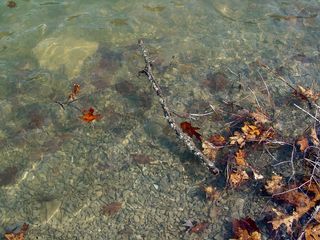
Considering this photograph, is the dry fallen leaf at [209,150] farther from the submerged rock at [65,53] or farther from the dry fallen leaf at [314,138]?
the submerged rock at [65,53]

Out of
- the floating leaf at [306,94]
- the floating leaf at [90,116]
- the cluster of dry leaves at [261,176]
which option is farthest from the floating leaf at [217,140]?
the floating leaf at [90,116]

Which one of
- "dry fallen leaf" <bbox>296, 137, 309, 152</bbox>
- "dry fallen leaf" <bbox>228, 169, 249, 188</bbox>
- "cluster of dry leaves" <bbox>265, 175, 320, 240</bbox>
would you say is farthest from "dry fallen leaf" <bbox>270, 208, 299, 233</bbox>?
"dry fallen leaf" <bbox>296, 137, 309, 152</bbox>

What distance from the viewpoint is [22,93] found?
6.80 m

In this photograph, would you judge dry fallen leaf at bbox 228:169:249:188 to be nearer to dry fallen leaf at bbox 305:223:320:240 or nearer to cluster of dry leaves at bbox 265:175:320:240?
cluster of dry leaves at bbox 265:175:320:240

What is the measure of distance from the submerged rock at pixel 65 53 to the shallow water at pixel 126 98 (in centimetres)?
3

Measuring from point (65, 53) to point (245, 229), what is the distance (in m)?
4.61

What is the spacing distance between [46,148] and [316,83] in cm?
460

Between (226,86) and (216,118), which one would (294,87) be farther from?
(216,118)

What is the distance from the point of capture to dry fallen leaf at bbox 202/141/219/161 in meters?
5.64

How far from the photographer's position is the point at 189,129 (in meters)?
5.99

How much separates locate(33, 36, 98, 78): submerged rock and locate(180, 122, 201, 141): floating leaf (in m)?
2.30

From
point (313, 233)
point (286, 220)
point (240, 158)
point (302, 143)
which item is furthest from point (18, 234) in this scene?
point (302, 143)

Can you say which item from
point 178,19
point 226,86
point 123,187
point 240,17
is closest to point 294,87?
point 226,86

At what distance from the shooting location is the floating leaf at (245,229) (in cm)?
480
